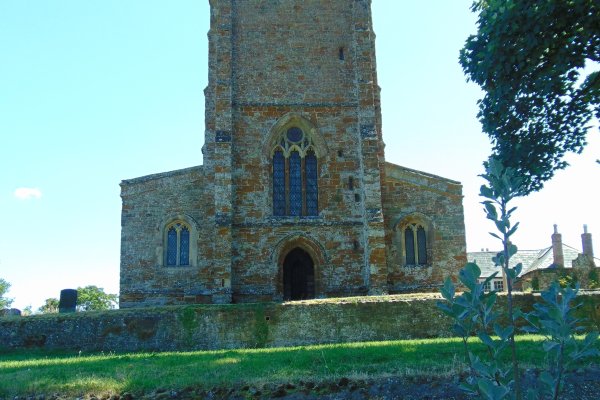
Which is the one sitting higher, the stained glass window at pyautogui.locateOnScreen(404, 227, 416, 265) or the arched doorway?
the stained glass window at pyautogui.locateOnScreen(404, 227, 416, 265)

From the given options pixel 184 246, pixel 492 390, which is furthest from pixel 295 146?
pixel 492 390

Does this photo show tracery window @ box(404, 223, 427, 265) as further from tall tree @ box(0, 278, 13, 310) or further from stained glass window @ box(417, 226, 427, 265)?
tall tree @ box(0, 278, 13, 310)

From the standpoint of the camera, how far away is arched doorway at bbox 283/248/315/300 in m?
24.3

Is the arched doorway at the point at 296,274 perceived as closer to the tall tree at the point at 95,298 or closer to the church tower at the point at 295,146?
the church tower at the point at 295,146

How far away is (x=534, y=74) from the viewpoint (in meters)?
14.7

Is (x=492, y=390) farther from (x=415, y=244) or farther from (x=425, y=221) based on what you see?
(x=425, y=221)

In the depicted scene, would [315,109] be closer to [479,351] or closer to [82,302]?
[479,351]

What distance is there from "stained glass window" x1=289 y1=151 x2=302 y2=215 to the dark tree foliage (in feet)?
30.8

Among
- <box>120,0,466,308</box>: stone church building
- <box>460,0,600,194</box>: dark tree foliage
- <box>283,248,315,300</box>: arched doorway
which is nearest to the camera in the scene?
<box>460,0,600,194</box>: dark tree foliage

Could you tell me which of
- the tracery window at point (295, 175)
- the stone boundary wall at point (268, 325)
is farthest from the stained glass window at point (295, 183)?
the stone boundary wall at point (268, 325)

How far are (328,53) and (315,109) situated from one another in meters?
2.54

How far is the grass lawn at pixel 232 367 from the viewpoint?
393 inches

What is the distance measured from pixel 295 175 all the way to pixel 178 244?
5.53m

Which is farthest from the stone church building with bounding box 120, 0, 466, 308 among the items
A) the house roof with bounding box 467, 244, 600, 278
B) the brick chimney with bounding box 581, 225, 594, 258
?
the brick chimney with bounding box 581, 225, 594, 258
